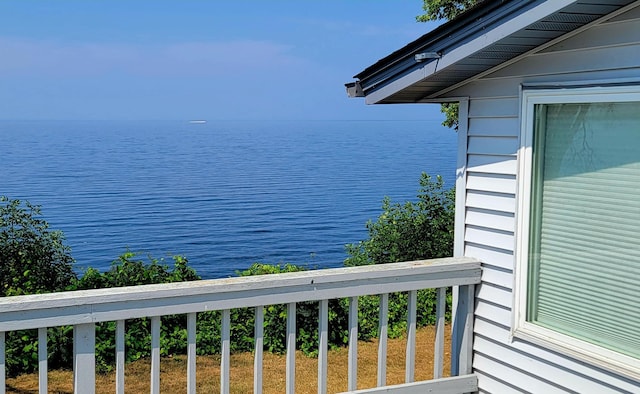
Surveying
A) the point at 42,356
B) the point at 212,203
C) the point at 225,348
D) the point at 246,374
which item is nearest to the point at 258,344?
the point at 225,348

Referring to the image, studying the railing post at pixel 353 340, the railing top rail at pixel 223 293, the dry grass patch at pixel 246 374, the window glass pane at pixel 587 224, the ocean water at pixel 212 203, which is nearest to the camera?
the railing top rail at pixel 223 293

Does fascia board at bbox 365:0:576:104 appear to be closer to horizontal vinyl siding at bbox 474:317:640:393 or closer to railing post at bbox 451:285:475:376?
railing post at bbox 451:285:475:376

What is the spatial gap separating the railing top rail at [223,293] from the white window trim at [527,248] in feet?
1.19

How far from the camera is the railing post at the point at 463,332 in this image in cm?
438

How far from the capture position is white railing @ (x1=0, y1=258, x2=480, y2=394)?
3246 millimetres

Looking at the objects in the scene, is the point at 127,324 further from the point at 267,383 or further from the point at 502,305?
the point at 502,305

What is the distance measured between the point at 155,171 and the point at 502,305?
35.9m

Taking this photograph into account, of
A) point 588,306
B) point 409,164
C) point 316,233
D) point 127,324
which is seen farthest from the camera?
point 409,164

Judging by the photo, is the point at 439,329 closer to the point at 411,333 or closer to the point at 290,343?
the point at 411,333

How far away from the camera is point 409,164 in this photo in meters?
45.8

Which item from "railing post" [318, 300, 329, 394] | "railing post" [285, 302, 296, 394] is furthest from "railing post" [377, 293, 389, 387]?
"railing post" [285, 302, 296, 394]

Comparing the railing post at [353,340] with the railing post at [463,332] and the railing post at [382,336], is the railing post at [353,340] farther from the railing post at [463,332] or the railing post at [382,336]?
the railing post at [463,332]

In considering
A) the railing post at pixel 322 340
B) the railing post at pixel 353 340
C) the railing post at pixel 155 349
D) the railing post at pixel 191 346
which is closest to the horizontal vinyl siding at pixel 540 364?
the railing post at pixel 353 340

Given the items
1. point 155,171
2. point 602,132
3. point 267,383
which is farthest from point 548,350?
point 155,171
